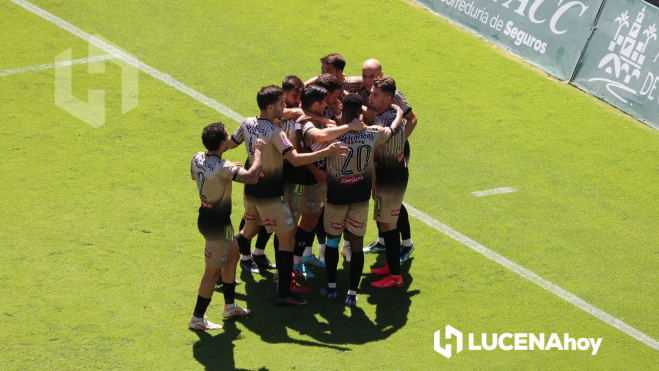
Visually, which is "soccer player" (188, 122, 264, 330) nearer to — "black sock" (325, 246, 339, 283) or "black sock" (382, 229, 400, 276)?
"black sock" (325, 246, 339, 283)

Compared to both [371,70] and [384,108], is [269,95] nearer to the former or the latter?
[384,108]

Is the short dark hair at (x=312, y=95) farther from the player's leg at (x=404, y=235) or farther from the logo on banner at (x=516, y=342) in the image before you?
the logo on banner at (x=516, y=342)

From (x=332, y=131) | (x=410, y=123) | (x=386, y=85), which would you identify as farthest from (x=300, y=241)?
(x=386, y=85)

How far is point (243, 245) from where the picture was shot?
9.65m

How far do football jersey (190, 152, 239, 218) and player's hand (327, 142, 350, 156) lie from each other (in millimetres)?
1067

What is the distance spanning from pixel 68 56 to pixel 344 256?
7.34 m

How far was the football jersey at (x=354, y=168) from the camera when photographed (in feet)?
28.7

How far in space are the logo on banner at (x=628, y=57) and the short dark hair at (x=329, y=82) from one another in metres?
7.51

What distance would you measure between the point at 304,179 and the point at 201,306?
189cm

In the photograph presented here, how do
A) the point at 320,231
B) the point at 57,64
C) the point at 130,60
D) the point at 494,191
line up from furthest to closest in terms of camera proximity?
the point at 130,60, the point at 57,64, the point at 494,191, the point at 320,231

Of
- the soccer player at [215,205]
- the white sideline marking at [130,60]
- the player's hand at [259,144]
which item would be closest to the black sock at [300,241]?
the soccer player at [215,205]

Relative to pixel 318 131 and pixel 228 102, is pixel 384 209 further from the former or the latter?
pixel 228 102

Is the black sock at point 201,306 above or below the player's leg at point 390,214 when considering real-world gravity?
below

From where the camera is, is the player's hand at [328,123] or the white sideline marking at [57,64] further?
the white sideline marking at [57,64]
